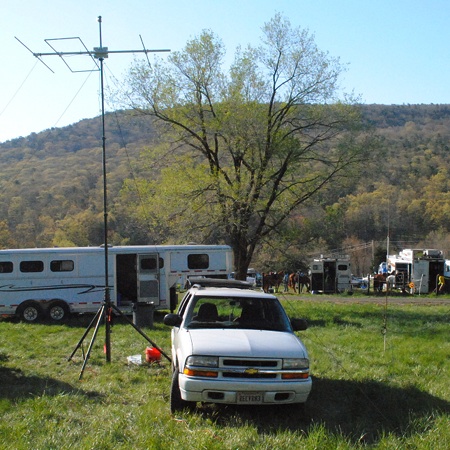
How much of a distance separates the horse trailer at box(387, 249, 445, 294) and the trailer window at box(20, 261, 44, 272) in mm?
25150

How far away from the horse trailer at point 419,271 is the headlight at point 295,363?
31388 mm

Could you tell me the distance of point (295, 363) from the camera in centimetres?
675

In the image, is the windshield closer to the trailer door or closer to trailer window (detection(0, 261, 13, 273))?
the trailer door

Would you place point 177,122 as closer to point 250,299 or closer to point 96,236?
point 250,299

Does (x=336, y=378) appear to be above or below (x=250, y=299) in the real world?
below

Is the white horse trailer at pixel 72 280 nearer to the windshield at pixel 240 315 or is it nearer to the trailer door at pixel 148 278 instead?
the trailer door at pixel 148 278

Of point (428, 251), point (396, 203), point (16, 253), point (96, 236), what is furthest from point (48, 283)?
point (396, 203)

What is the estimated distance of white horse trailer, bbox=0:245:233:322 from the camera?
18.8m

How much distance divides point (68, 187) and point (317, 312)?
6915 centimetres

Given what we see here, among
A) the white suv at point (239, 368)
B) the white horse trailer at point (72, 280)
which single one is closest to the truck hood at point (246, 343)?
the white suv at point (239, 368)

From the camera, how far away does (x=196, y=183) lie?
21953 mm

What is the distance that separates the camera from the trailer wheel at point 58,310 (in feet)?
61.6

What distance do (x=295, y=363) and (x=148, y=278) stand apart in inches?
522

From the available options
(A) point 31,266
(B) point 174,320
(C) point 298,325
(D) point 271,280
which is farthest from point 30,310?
(D) point 271,280
